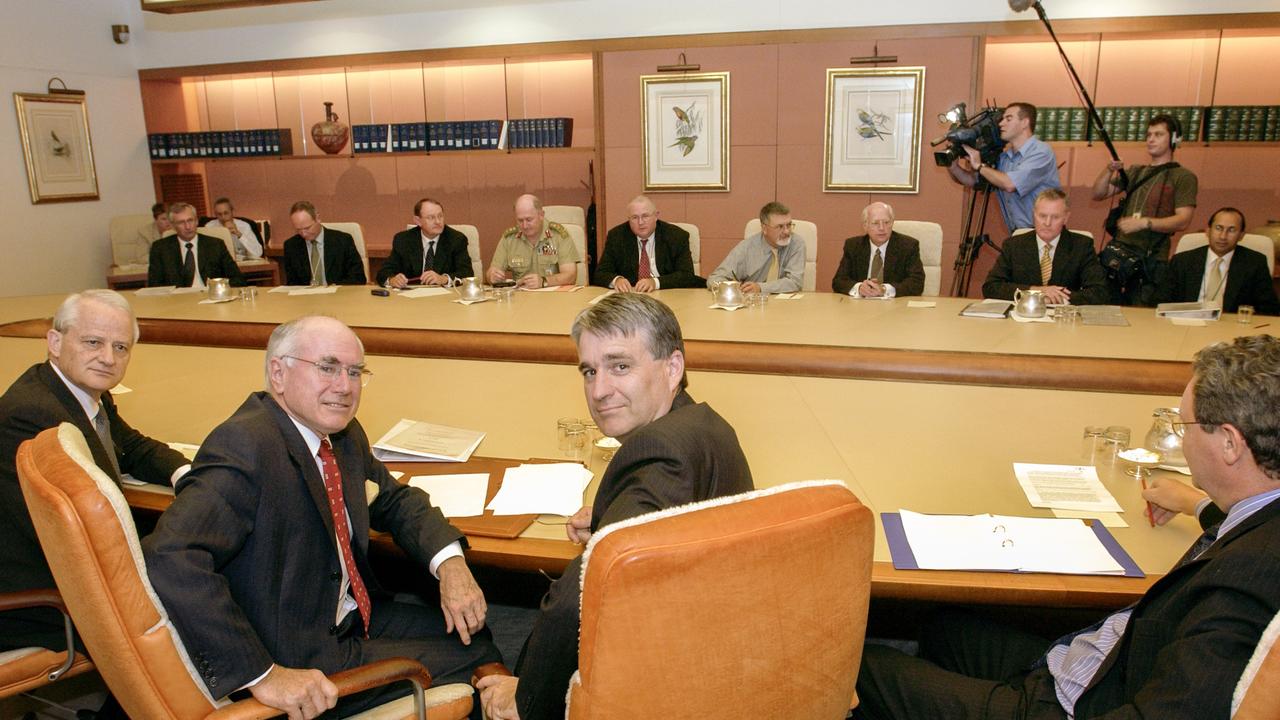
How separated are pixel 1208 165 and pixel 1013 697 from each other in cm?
588

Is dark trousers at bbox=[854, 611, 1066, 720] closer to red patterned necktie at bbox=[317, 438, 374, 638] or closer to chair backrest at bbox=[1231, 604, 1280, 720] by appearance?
chair backrest at bbox=[1231, 604, 1280, 720]

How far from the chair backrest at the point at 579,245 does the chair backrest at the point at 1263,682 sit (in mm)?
4546

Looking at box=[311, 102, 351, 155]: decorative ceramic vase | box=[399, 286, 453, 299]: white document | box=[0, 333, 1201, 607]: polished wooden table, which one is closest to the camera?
box=[0, 333, 1201, 607]: polished wooden table

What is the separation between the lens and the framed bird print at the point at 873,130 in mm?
6105

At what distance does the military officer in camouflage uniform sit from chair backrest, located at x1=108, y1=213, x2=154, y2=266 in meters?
4.12

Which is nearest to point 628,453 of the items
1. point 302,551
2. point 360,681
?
point 360,681

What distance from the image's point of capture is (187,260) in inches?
221

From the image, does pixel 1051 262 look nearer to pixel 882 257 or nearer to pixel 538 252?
pixel 882 257

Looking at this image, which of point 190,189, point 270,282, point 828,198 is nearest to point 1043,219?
point 828,198

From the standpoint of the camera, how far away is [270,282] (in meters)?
7.40

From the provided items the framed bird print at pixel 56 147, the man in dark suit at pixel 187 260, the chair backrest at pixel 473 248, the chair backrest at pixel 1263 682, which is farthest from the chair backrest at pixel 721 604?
the framed bird print at pixel 56 147

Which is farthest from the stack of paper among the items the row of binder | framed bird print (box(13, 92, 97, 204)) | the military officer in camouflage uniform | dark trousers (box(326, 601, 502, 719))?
framed bird print (box(13, 92, 97, 204))

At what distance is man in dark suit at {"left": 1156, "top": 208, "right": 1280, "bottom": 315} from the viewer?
4.34 meters

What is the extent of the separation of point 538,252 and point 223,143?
13.2 feet
